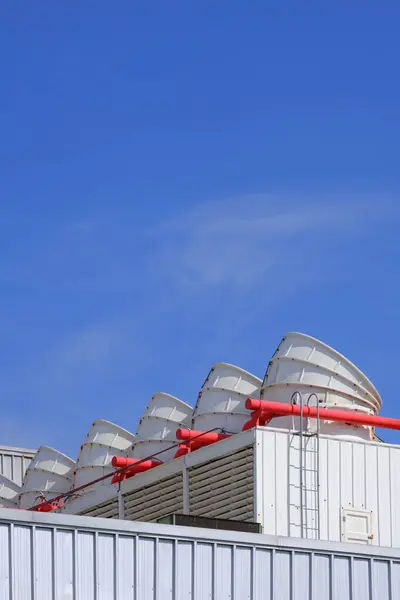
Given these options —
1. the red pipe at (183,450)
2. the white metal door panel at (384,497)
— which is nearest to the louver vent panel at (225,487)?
the red pipe at (183,450)

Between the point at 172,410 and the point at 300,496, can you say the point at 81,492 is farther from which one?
the point at 300,496

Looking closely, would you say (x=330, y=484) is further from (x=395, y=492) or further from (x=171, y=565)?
(x=171, y=565)

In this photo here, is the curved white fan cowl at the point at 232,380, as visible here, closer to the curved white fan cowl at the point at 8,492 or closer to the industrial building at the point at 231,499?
the industrial building at the point at 231,499

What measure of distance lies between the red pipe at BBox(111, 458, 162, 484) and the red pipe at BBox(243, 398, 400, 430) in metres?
3.37

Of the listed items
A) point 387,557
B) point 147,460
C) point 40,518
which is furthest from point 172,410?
point 40,518

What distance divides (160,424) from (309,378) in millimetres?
5542

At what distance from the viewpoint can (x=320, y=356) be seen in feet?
123

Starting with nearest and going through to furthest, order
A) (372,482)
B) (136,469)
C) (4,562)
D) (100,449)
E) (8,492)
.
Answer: (4,562) < (372,482) < (136,469) < (100,449) < (8,492)

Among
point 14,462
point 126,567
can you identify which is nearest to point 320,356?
→ point 126,567

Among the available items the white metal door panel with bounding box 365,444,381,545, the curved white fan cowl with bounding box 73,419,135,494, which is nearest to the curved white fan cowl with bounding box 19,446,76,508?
the curved white fan cowl with bounding box 73,419,135,494

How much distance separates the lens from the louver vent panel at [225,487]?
35.1 m

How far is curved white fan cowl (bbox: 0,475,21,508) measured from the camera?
159 ft

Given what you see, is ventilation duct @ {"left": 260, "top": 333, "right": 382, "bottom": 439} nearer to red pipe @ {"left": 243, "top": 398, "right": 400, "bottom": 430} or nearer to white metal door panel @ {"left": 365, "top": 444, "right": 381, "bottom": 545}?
red pipe @ {"left": 243, "top": 398, "right": 400, "bottom": 430}

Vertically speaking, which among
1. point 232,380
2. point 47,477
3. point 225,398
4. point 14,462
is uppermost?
point 14,462
